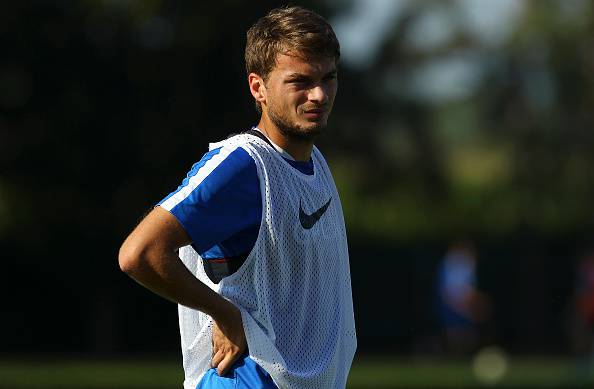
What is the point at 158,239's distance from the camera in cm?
488

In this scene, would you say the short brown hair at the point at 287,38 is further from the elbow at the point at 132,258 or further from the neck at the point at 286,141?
the elbow at the point at 132,258

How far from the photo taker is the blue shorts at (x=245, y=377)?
517cm

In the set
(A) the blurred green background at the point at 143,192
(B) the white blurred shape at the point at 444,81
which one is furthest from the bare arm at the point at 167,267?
(B) the white blurred shape at the point at 444,81

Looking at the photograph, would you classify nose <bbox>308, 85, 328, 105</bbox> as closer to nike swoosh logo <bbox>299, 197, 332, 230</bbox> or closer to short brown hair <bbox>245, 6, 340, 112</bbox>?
short brown hair <bbox>245, 6, 340, 112</bbox>

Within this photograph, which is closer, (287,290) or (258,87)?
(287,290)

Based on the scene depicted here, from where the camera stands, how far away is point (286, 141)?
531 cm

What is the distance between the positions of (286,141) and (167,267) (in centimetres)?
73

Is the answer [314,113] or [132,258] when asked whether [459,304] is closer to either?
[314,113]

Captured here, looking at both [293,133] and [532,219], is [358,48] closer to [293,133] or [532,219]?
[532,219]

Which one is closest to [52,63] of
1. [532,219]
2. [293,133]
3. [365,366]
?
[365,366]

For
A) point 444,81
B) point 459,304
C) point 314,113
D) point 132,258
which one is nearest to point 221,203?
point 132,258

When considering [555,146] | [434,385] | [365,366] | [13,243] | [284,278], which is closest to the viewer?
[284,278]

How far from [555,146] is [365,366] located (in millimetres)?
21539

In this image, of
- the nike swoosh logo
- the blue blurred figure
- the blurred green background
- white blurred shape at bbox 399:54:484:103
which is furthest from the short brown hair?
white blurred shape at bbox 399:54:484:103
